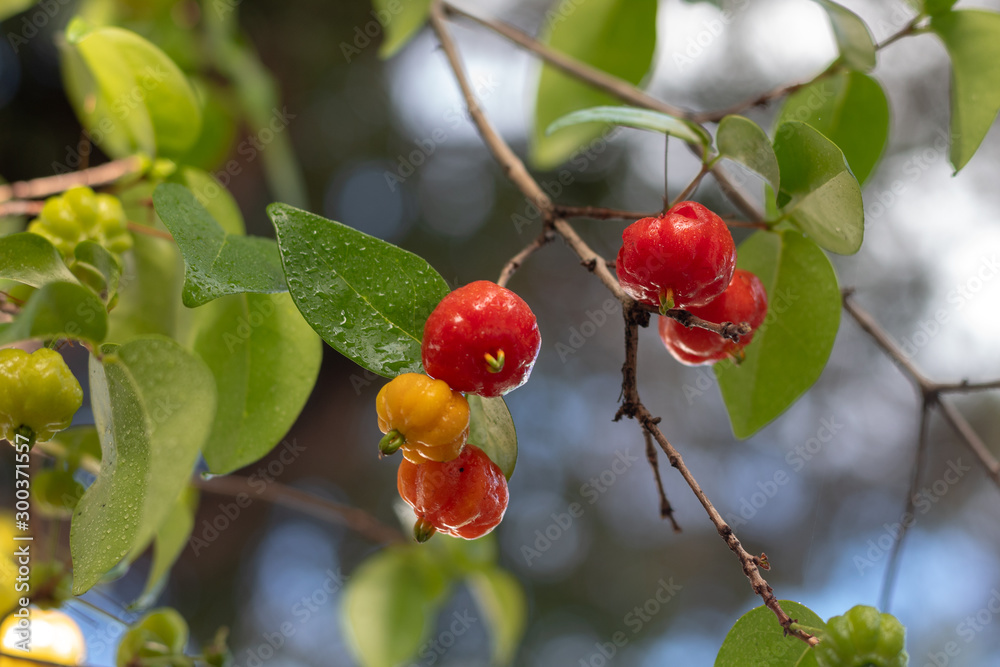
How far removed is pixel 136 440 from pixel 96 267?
0.38 ft

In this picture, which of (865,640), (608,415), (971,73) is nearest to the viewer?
(865,640)

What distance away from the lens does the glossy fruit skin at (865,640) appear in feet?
1.04

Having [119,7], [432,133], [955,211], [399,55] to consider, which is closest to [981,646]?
[955,211]

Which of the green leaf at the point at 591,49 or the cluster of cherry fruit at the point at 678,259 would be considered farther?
the green leaf at the point at 591,49

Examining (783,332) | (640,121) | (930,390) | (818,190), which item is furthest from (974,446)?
(640,121)

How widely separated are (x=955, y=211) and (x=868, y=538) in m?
0.66

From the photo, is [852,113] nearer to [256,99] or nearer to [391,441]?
[391,441]

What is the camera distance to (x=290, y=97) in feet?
4.50

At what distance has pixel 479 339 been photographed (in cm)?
34

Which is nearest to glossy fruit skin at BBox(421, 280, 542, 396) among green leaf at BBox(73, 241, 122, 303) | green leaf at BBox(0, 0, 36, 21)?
green leaf at BBox(73, 241, 122, 303)

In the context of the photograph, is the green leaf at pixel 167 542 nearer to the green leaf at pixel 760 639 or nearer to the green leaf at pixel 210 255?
the green leaf at pixel 210 255

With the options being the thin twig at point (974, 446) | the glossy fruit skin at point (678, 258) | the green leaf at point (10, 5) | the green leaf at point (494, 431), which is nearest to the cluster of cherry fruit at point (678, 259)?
the glossy fruit skin at point (678, 258)

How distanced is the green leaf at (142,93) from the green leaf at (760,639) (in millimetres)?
590

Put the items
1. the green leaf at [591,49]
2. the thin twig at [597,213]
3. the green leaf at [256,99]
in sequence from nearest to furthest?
the thin twig at [597,213] < the green leaf at [591,49] < the green leaf at [256,99]
